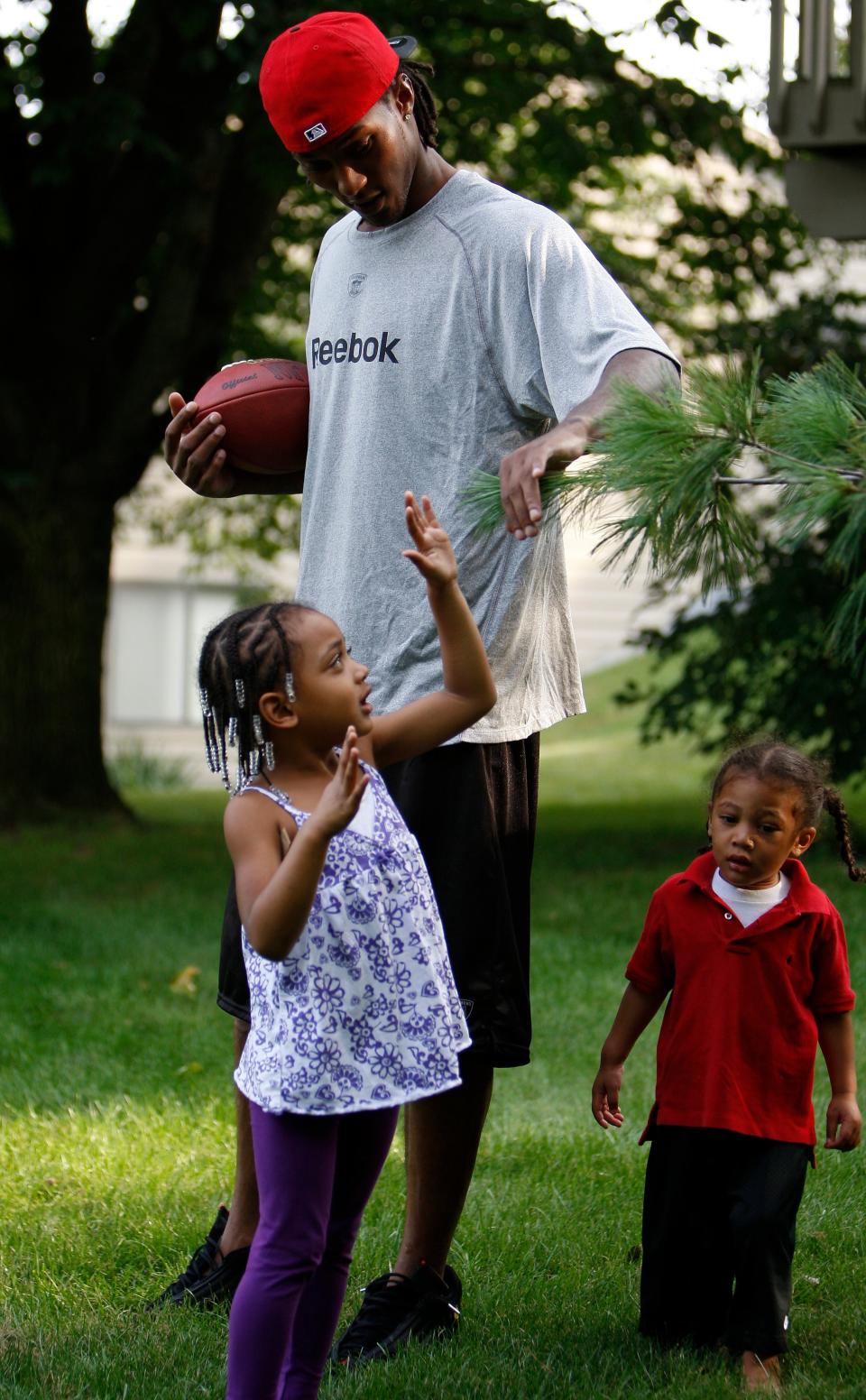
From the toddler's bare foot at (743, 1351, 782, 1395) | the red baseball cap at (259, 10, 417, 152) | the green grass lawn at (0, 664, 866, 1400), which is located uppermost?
the red baseball cap at (259, 10, 417, 152)

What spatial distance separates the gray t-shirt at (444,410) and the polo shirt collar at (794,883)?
1.31ft

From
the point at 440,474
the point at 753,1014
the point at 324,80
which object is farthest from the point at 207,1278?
the point at 324,80

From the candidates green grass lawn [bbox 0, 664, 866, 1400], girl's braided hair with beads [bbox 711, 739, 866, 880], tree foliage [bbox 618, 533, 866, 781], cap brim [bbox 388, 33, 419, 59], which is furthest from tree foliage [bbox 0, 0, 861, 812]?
girl's braided hair with beads [bbox 711, 739, 866, 880]

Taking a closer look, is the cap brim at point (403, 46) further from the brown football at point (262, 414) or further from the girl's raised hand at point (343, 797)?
the girl's raised hand at point (343, 797)

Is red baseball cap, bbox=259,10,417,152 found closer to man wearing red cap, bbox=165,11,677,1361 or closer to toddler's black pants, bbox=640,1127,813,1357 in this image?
man wearing red cap, bbox=165,11,677,1361

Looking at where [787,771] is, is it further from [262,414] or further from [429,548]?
[262,414]

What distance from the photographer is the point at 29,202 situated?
10.2 metres

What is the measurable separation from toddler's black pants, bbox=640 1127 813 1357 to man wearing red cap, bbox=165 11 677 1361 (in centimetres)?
35

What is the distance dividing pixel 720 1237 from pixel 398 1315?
602 mm

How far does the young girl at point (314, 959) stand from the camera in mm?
2283

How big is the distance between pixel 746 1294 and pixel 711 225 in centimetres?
990

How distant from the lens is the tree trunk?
10.6 metres

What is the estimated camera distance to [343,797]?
7.08ft

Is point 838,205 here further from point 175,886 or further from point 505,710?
point 505,710
